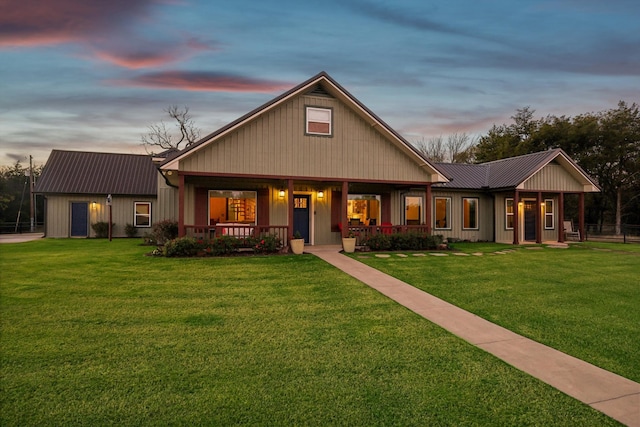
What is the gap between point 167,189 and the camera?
2059cm

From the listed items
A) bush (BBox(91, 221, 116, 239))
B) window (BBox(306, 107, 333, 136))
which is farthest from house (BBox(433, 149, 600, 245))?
bush (BBox(91, 221, 116, 239))

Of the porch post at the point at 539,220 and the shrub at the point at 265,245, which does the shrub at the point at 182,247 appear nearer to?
the shrub at the point at 265,245

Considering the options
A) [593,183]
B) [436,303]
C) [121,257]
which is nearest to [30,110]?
[121,257]

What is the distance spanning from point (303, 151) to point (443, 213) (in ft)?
30.0

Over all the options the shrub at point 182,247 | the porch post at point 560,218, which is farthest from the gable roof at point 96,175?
the porch post at point 560,218

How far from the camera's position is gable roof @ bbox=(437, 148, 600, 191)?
17625mm

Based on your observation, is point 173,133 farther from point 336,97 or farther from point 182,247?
point 182,247

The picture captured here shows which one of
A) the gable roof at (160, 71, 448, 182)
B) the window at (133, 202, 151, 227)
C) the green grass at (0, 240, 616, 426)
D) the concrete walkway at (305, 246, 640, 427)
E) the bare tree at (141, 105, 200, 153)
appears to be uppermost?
the bare tree at (141, 105, 200, 153)

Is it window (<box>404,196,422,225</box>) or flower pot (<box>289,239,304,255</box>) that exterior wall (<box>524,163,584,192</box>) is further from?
flower pot (<box>289,239,304,255</box>)

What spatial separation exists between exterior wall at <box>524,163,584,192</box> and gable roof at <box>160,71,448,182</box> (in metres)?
6.49

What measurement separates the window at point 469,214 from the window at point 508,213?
145cm

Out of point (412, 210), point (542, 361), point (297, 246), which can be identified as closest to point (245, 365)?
point (542, 361)

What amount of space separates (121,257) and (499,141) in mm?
34733

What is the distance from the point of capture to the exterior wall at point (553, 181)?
58.7 ft
